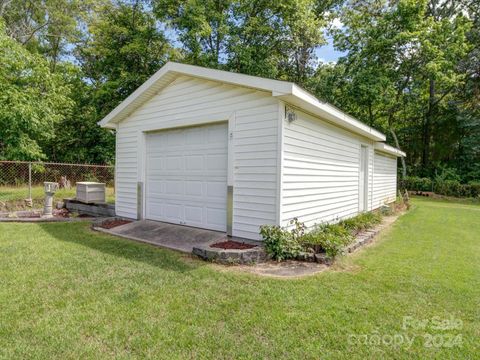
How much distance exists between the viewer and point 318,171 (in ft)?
19.7

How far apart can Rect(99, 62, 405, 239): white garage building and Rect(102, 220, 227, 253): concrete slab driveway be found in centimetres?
21

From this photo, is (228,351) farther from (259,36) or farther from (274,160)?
(259,36)

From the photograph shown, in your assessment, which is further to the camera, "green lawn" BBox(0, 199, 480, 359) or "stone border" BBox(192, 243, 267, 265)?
"stone border" BBox(192, 243, 267, 265)

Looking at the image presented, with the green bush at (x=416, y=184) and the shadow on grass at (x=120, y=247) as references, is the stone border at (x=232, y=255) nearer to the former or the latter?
the shadow on grass at (x=120, y=247)

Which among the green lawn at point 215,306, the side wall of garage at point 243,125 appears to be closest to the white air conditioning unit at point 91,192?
the side wall of garage at point 243,125

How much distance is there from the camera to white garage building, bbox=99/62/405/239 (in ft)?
15.9

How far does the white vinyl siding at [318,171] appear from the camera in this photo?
4.96 m

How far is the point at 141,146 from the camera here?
705 cm

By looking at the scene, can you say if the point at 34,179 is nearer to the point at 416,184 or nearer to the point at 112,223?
the point at 112,223

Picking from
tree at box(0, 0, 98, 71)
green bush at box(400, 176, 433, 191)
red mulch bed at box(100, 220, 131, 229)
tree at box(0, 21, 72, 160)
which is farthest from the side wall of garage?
green bush at box(400, 176, 433, 191)

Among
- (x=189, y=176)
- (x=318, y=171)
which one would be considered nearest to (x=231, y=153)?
(x=189, y=176)

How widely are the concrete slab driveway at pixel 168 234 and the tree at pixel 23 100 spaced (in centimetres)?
788

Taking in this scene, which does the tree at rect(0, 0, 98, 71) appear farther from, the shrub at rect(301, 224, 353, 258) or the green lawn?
the shrub at rect(301, 224, 353, 258)

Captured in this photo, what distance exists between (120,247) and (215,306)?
285 cm
